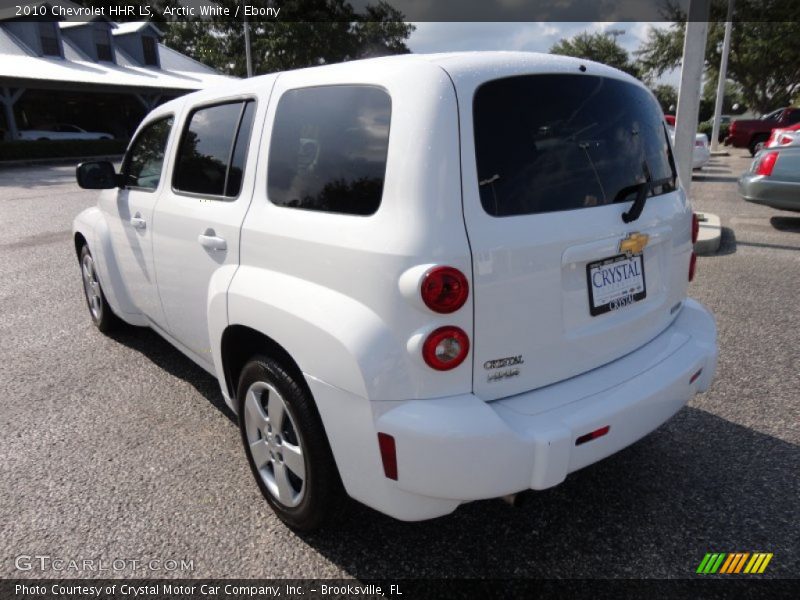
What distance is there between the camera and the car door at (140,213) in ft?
11.0

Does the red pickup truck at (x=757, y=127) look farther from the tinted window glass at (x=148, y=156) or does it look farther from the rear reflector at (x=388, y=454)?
the rear reflector at (x=388, y=454)

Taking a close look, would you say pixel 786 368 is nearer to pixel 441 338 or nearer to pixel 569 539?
pixel 569 539

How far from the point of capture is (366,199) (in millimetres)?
2006

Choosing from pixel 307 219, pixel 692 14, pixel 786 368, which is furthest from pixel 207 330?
pixel 692 14

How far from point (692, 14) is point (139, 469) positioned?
288 inches

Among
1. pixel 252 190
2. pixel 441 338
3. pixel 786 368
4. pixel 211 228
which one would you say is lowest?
pixel 786 368

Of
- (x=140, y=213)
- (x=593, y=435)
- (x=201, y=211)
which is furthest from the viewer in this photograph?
(x=140, y=213)

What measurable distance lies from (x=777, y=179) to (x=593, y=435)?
7.86m

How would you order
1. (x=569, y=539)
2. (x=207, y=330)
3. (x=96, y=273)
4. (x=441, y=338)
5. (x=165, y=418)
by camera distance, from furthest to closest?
(x=96, y=273)
(x=165, y=418)
(x=207, y=330)
(x=569, y=539)
(x=441, y=338)

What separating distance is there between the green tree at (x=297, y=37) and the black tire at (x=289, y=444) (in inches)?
1443

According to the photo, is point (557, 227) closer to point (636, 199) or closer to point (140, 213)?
point (636, 199)

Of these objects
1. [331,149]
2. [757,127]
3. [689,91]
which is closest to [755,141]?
[757,127]

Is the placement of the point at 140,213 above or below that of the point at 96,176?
below

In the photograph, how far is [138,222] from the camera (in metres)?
3.41
